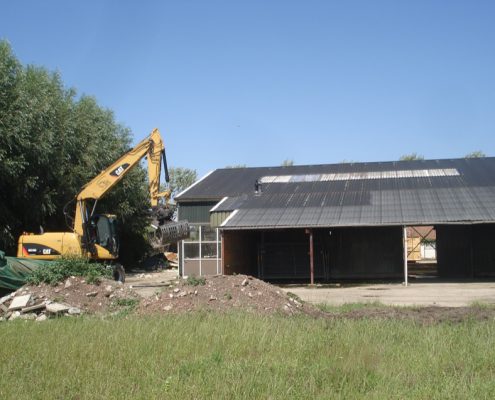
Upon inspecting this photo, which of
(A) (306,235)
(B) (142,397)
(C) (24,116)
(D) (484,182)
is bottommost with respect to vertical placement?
(B) (142,397)

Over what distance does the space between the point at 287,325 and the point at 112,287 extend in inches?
293

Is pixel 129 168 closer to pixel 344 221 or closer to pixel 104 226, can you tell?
pixel 104 226

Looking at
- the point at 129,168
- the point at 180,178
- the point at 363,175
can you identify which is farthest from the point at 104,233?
the point at 180,178

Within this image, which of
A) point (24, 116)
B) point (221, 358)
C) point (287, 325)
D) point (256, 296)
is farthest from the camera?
point (24, 116)

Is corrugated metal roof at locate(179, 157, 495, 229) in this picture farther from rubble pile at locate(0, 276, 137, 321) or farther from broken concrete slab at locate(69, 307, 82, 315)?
broken concrete slab at locate(69, 307, 82, 315)

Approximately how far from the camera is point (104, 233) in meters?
22.8

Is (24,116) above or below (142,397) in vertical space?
above

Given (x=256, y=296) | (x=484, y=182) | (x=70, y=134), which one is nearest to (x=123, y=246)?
(x=70, y=134)

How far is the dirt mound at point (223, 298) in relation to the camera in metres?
13.8

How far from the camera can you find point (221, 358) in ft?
26.1

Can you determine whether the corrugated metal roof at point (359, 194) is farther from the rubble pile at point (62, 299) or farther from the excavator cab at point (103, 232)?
the rubble pile at point (62, 299)

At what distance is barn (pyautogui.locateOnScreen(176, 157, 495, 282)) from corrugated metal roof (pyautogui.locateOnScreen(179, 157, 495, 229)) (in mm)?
48

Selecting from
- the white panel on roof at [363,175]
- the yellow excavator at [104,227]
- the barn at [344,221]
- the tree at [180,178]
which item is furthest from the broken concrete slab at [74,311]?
the tree at [180,178]

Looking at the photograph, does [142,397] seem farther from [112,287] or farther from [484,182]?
[484,182]
